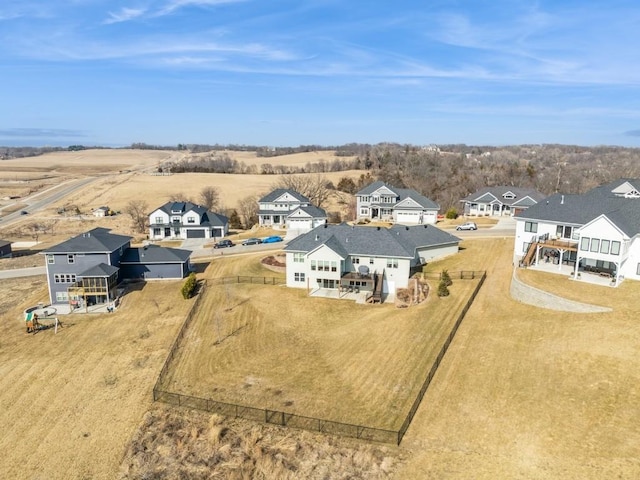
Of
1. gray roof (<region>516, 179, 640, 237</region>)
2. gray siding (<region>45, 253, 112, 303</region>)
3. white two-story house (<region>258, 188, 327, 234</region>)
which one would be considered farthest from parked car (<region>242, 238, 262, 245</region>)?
gray roof (<region>516, 179, 640, 237</region>)

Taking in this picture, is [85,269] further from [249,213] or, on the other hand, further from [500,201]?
[500,201]

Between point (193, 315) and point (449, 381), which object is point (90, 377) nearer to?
point (193, 315)

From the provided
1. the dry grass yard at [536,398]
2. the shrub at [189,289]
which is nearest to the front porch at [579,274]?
the dry grass yard at [536,398]

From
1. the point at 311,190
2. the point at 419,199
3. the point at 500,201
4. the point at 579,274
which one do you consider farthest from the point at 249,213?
the point at 579,274

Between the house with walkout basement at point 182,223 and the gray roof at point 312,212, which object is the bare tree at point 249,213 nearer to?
the house with walkout basement at point 182,223

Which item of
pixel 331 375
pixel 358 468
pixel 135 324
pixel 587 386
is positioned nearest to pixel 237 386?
pixel 331 375

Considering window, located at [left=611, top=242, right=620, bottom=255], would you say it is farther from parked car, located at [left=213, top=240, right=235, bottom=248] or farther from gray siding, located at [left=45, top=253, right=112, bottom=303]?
parked car, located at [left=213, top=240, right=235, bottom=248]

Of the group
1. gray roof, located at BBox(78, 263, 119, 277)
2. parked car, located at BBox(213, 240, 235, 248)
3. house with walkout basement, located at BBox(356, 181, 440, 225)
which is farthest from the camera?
house with walkout basement, located at BBox(356, 181, 440, 225)
